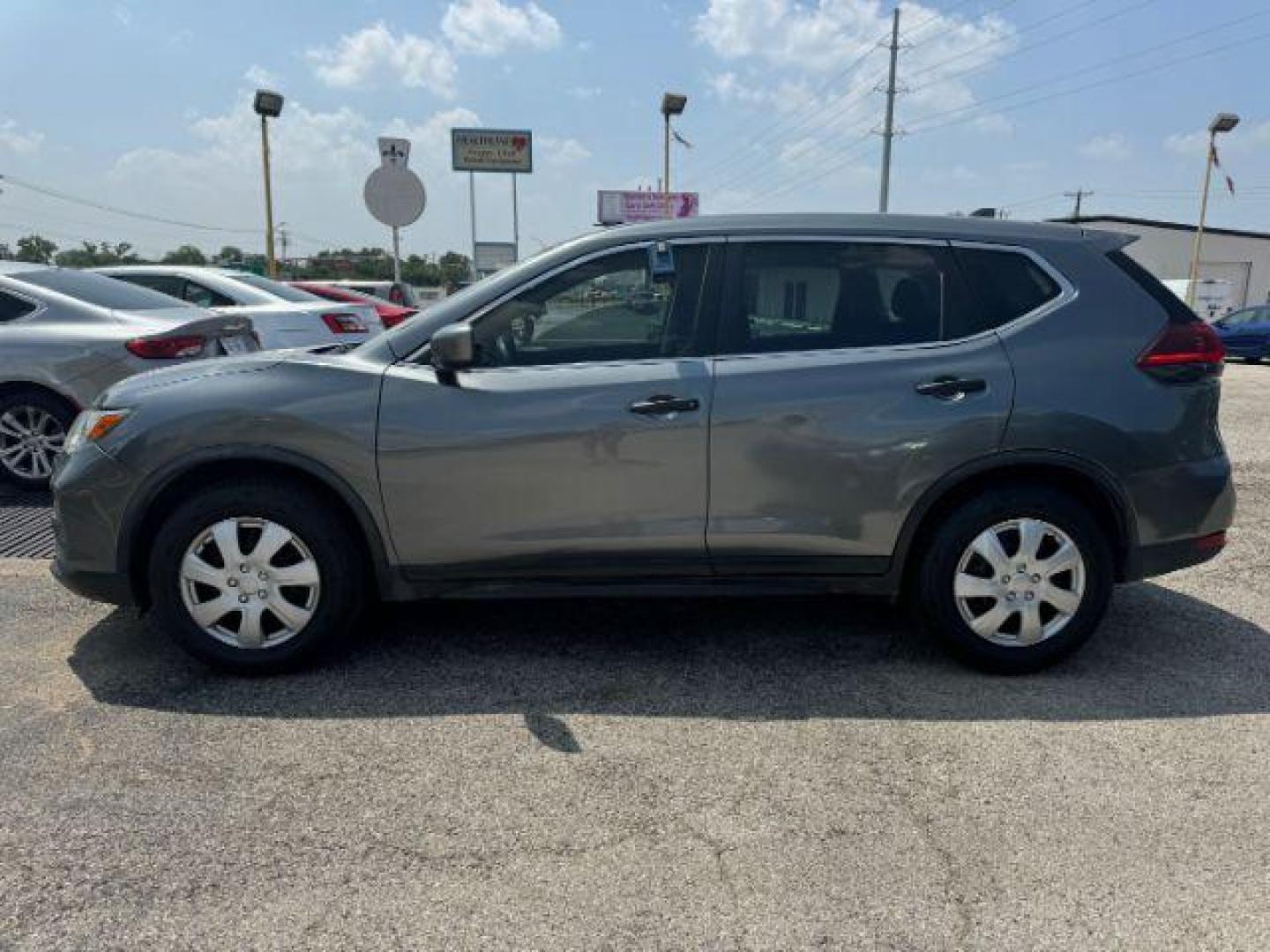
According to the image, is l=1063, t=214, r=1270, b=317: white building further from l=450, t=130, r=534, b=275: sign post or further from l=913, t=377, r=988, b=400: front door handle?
l=913, t=377, r=988, b=400: front door handle

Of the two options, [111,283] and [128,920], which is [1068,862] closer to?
[128,920]

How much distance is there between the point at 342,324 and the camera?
8242mm

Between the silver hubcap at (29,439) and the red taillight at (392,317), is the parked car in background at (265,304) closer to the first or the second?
the red taillight at (392,317)

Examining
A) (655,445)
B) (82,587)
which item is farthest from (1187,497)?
(82,587)

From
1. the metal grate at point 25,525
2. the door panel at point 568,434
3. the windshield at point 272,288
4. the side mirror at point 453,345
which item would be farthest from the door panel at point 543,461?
the windshield at point 272,288

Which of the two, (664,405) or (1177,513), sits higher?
(664,405)

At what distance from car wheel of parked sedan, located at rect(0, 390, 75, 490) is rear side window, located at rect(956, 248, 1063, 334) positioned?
19.4 feet

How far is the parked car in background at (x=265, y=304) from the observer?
782 centimetres

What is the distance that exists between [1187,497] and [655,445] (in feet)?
6.91

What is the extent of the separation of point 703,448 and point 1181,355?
189cm

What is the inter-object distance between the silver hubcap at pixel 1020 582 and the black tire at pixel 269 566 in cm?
240

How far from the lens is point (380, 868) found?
2.47m

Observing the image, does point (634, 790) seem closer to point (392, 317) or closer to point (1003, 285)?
point (1003, 285)

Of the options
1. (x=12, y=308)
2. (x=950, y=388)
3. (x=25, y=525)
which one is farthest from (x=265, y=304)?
(x=950, y=388)
